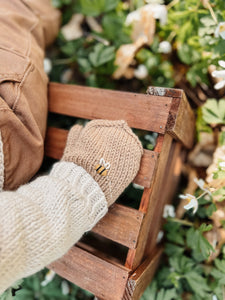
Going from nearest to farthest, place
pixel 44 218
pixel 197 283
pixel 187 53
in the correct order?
pixel 44 218, pixel 197 283, pixel 187 53

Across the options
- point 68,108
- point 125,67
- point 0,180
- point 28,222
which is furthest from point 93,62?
point 28,222

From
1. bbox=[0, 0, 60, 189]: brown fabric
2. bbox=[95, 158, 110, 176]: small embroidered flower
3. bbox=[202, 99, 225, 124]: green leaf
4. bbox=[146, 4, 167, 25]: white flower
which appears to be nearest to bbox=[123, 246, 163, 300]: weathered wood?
bbox=[95, 158, 110, 176]: small embroidered flower

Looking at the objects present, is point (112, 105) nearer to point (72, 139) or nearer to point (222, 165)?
point (72, 139)

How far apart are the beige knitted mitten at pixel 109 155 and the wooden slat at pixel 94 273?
24 centimetres

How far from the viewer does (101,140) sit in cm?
85

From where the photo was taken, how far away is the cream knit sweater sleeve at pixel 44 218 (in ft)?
→ 1.95

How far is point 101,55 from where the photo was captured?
4.04ft

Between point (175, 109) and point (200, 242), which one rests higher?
point (175, 109)

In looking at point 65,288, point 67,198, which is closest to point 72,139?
point 67,198

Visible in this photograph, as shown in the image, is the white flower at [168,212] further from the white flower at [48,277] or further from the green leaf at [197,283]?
the white flower at [48,277]

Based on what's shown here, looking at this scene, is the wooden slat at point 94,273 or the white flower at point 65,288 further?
the white flower at point 65,288

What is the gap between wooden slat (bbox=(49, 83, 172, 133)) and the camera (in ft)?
2.90

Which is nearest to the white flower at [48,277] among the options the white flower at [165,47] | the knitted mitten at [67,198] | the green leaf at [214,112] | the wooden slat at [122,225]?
the wooden slat at [122,225]

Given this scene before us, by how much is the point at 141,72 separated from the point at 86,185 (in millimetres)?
744
